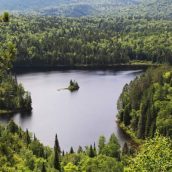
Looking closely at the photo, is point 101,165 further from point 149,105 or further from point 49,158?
point 149,105

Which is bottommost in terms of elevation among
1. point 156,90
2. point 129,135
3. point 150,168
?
point 129,135

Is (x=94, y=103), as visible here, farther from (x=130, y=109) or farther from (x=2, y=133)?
(x=2, y=133)

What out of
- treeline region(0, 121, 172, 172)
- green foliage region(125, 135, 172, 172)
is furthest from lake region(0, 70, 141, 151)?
green foliage region(125, 135, 172, 172)

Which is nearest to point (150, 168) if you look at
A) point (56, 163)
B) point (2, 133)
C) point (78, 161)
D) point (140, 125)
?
point (56, 163)

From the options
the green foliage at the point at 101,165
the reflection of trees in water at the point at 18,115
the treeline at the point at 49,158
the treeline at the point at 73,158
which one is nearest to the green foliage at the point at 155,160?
the treeline at the point at 73,158

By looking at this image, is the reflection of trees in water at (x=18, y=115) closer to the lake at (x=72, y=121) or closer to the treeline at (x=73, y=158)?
the lake at (x=72, y=121)

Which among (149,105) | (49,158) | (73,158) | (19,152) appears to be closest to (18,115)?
(149,105)

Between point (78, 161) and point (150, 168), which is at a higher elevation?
point (150, 168)

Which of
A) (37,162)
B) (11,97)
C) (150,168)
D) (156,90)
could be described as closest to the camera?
(150,168)

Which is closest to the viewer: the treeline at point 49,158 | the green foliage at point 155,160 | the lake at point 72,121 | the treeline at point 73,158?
the green foliage at point 155,160
